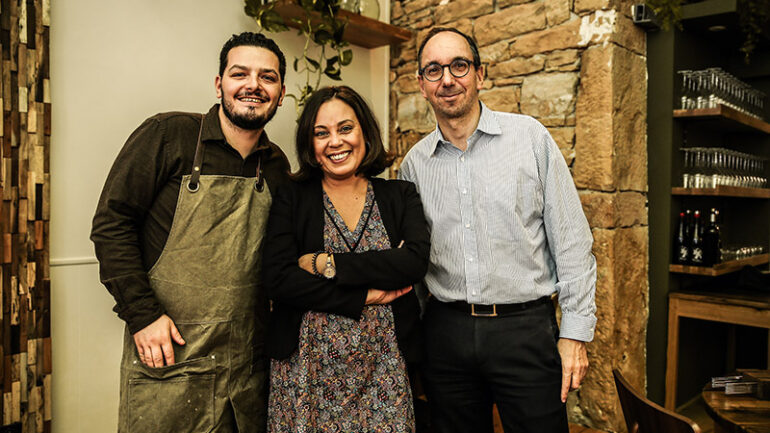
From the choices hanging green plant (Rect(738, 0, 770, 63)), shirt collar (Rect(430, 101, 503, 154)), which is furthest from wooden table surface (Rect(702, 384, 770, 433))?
hanging green plant (Rect(738, 0, 770, 63))

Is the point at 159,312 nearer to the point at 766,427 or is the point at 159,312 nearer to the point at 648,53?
the point at 766,427

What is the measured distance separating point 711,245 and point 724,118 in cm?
70

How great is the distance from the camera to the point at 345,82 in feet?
11.0

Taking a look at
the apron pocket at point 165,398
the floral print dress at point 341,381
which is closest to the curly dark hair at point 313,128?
the floral print dress at point 341,381

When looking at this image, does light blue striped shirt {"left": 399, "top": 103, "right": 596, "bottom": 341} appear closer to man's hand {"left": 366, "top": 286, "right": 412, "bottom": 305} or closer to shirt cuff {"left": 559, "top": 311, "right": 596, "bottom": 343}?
shirt cuff {"left": 559, "top": 311, "right": 596, "bottom": 343}

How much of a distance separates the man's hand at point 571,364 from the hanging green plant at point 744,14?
1.88 metres

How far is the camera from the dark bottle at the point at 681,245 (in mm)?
2928

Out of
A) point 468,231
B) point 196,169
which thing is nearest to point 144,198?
point 196,169

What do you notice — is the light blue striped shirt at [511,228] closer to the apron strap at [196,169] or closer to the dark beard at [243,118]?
the dark beard at [243,118]

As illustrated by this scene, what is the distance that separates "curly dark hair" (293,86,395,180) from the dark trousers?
55 cm

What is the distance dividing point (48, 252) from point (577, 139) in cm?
241

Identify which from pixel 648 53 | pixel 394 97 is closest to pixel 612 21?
pixel 648 53

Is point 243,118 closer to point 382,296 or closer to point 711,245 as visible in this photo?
point 382,296

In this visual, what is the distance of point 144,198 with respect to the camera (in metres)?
1.58
